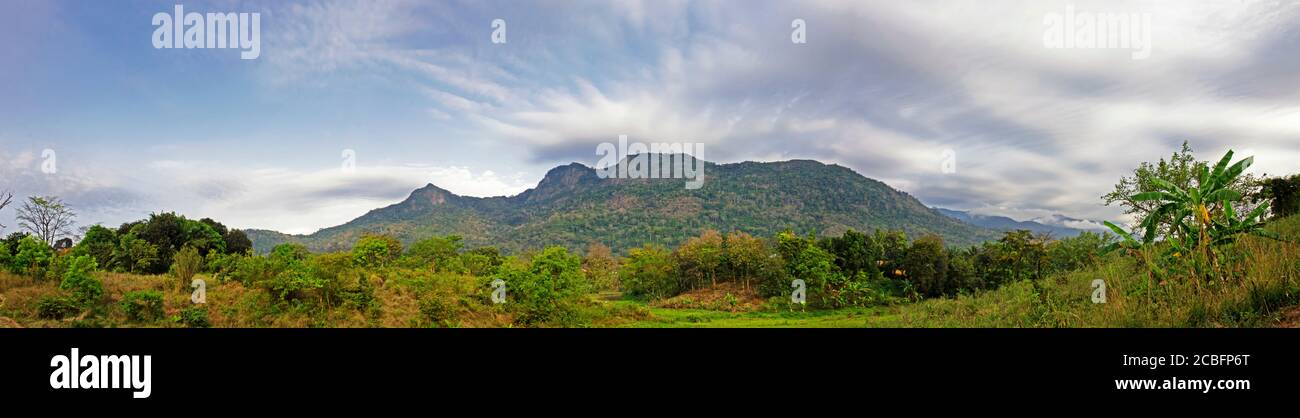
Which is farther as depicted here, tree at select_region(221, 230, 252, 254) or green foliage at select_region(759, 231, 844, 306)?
tree at select_region(221, 230, 252, 254)

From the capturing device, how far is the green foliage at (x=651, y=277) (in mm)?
18359

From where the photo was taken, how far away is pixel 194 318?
28.0 feet

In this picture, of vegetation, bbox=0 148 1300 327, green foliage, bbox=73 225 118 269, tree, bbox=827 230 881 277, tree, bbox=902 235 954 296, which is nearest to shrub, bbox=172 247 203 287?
vegetation, bbox=0 148 1300 327

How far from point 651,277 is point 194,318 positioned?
14.3m

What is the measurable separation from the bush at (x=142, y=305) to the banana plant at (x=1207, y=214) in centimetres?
1425

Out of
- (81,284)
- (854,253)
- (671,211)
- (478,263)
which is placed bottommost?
(854,253)

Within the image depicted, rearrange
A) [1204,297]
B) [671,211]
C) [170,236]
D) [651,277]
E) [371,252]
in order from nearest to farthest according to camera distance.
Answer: [1204,297], [371,252], [170,236], [651,277], [671,211]

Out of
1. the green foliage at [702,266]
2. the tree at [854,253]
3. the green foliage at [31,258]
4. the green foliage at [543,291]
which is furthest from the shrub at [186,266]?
the tree at [854,253]

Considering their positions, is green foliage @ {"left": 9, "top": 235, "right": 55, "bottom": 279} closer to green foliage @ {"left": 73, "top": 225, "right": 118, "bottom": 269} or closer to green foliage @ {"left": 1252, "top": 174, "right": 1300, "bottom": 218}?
green foliage @ {"left": 73, "top": 225, "right": 118, "bottom": 269}

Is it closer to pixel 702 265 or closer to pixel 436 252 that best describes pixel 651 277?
pixel 702 265

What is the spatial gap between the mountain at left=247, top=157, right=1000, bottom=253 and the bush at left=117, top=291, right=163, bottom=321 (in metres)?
45.5

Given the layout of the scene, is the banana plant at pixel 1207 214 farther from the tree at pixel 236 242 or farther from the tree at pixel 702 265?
the tree at pixel 236 242

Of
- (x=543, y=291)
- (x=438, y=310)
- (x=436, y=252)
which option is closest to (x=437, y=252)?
(x=436, y=252)

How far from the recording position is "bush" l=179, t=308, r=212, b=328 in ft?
28.0
